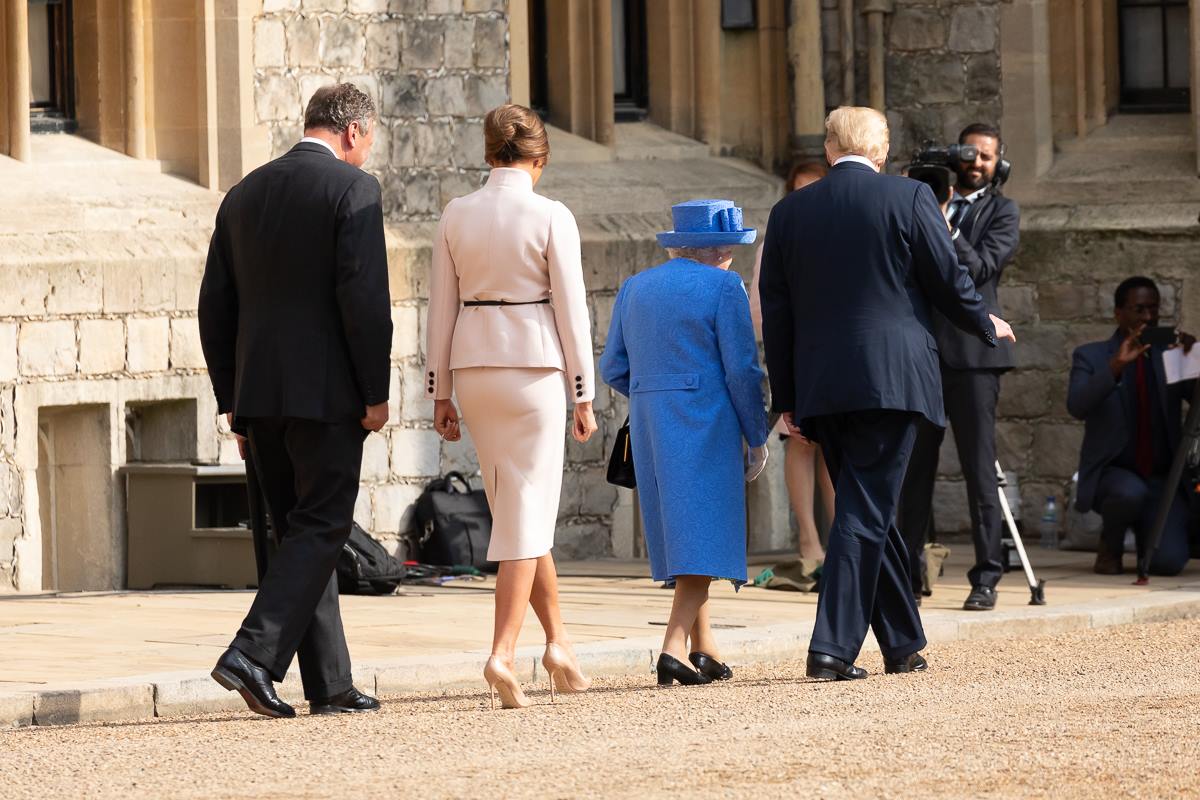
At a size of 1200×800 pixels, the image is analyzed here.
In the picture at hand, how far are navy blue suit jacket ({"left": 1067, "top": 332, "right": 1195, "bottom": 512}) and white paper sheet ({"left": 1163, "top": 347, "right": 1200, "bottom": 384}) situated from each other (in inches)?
1.4

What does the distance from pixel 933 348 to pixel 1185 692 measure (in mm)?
1315

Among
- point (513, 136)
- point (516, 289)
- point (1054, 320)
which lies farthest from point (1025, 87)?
point (516, 289)

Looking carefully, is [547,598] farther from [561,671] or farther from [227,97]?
[227,97]

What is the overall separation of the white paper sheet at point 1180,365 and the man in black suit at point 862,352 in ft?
14.5

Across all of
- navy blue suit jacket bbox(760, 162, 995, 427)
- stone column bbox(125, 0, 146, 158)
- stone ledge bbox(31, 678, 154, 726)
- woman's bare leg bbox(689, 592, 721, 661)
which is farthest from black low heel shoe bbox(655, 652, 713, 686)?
stone column bbox(125, 0, 146, 158)

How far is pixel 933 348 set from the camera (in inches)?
308

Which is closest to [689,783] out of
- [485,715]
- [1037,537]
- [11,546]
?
[485,715]

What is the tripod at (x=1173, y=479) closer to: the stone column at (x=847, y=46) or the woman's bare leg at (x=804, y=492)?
the woman's bare leg at (x=804, y=492)

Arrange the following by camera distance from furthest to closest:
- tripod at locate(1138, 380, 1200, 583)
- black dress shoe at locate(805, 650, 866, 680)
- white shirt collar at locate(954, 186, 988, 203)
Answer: tripod at locate(1138, 380, 1200, 583)
white shirt collar at locate(954, 186, 988, 203)
black dress shoe at locate(805, 650, 866, 680)

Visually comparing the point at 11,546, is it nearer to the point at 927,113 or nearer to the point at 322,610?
the point at 322,610

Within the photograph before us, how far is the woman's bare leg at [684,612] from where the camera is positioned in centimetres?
771

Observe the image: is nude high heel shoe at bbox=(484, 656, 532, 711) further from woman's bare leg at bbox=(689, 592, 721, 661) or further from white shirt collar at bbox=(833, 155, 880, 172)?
white shirt collar at bbox=(833, 155, 880, 172)

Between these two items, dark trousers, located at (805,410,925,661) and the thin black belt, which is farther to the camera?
dark trousers, located at (805,410,925,661)

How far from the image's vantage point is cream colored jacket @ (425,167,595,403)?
23.2ft
